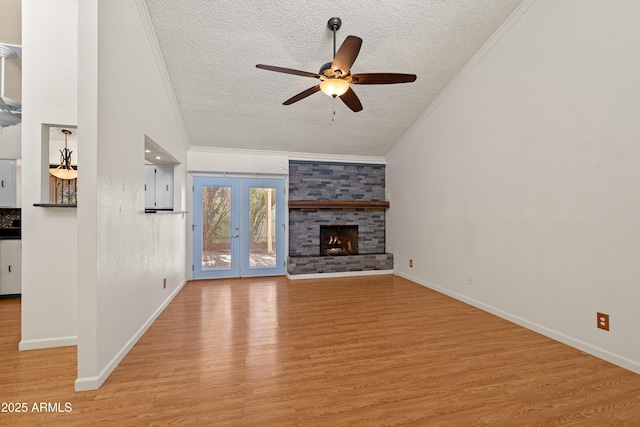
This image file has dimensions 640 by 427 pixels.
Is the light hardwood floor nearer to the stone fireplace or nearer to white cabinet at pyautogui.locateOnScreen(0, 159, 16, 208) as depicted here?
white cabinet at pyautogui.locateOnScreen(0, 159, 16, 208)

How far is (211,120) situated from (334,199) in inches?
111

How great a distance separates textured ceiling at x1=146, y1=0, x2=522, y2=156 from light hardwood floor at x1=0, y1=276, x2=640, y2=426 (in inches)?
119

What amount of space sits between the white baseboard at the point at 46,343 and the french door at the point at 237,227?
2.63 meters

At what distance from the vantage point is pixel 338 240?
620cm

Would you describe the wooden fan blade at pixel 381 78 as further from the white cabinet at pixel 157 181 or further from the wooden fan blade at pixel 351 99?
the white cabinet at pixel 157 181

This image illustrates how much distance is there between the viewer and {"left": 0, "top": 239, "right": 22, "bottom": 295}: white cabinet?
4.10 metres

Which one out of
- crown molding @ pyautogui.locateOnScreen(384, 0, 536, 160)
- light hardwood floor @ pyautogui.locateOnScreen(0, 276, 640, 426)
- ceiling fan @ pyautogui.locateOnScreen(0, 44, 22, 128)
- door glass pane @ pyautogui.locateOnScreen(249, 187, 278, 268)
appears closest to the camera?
light hardwood floor @ pyautogui.locateOnScreen(0, 276, 640, 426)

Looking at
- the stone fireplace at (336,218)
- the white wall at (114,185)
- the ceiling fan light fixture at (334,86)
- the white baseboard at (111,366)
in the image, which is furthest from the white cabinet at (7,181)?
the ceiling fan light fixture at (334,86)

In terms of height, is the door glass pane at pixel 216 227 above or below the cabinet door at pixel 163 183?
below

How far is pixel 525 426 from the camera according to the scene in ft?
5.49

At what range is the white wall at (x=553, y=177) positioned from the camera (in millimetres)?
2357

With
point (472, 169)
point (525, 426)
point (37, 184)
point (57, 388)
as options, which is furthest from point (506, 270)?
point (37, 184)

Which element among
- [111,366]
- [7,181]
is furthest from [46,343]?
[7,181]

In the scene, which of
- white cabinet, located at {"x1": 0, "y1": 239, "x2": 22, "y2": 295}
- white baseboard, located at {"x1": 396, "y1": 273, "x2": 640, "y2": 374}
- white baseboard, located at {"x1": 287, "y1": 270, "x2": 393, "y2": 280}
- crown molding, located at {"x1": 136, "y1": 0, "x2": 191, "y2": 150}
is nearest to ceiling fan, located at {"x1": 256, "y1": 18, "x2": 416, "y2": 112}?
crown molding, located at {"x1": 136, "y1": 0, "x2": 191, "y2": 150}
